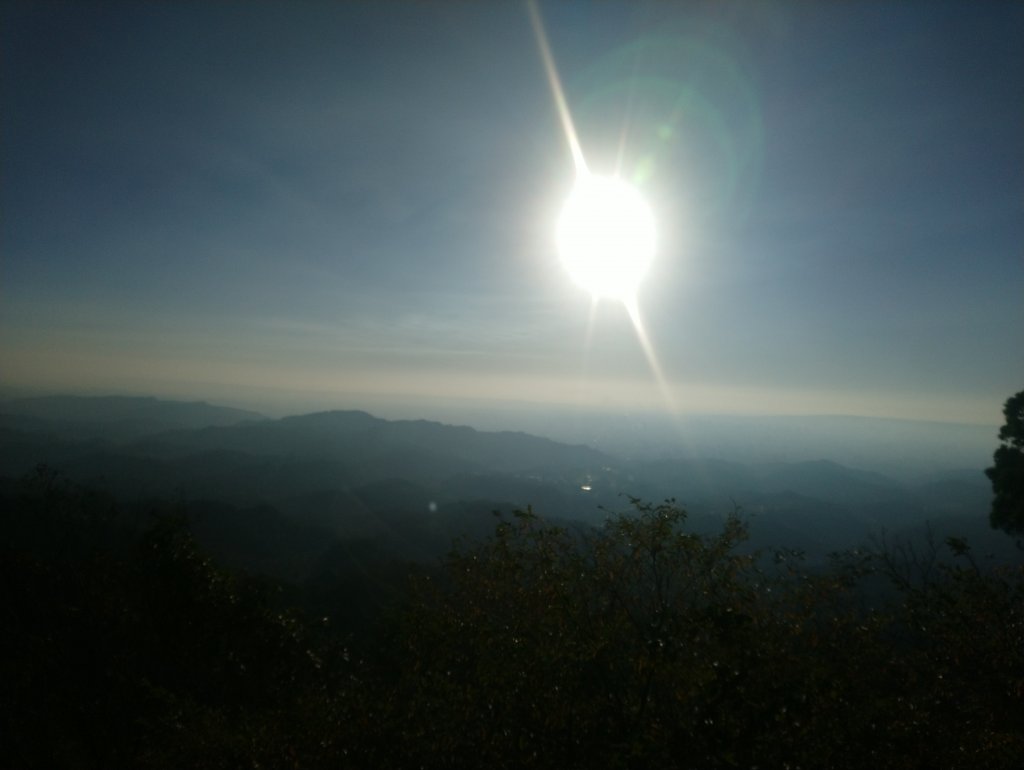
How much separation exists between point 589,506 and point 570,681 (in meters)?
136

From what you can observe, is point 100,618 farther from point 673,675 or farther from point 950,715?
point 950,715

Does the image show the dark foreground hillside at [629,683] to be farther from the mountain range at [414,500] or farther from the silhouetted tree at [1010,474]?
the mountain range at [414,500]

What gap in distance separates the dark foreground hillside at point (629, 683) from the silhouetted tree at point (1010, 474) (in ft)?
56.0

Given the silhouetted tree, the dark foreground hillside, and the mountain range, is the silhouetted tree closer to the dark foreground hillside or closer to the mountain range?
the dark foreground hillside

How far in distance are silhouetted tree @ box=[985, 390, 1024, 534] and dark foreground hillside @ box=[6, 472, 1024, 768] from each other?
17.1 metres

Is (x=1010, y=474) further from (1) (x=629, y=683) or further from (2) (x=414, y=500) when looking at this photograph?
(2) (x=414, y=500)

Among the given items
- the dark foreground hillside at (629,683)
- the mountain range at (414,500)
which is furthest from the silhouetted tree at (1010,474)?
the mountain range at (414,500)

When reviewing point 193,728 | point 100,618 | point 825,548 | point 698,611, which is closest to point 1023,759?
point 698,611

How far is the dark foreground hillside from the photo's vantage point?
698 cm

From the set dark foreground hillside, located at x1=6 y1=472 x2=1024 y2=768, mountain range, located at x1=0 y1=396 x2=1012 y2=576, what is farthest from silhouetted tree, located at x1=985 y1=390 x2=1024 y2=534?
mountain range, located at x1=0 y1=396 x2=1012 y2=576

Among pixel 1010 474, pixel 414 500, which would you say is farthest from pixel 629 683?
pixel 414 500

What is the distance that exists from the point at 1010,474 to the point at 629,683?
90.6 feet

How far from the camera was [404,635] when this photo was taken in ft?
37.1

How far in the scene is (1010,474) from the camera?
2341 centimetres
